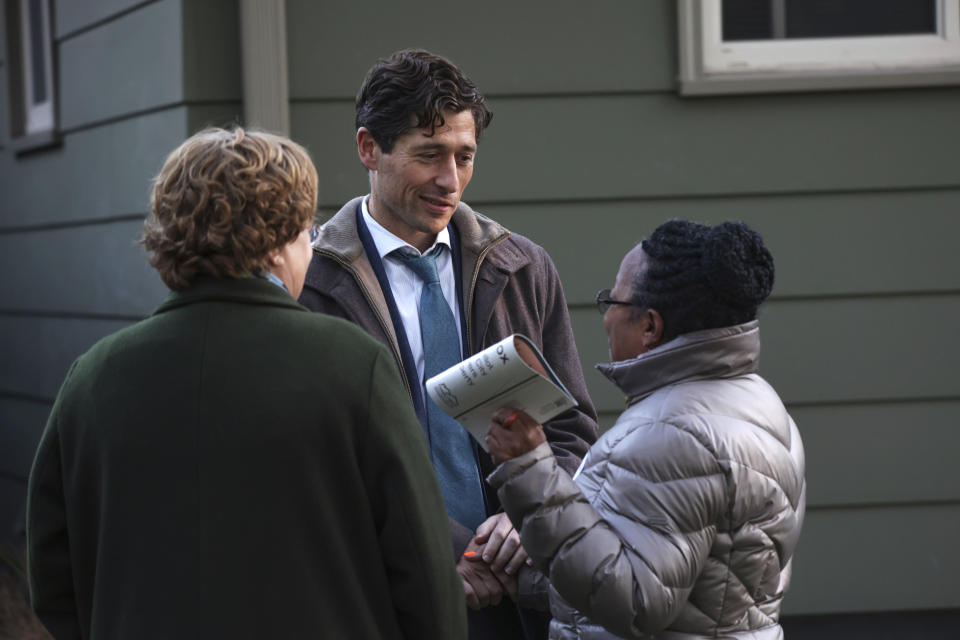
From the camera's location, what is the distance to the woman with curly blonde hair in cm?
157

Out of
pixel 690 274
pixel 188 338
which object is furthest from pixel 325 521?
pixel 690 274

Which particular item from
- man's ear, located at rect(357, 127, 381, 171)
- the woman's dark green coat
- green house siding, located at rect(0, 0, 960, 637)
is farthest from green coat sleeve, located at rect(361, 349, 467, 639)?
green house siding, located at rect(0, 0, 960, 637)

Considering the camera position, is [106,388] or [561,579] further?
[561,579]

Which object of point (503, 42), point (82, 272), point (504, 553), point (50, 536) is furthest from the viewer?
point (82, 272)

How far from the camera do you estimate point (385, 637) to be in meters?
1.69

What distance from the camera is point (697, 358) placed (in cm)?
189

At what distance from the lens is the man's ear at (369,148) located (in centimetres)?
247

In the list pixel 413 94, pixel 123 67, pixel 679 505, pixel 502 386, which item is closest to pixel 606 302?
pixel 502 386

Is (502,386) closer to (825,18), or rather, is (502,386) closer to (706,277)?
(706,277)

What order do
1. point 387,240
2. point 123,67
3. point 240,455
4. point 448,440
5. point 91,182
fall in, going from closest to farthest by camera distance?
point 240,455 → point 448,440 → point 387,240 → point 123,67 → point 91,182

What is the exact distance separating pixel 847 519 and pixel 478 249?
2.12m

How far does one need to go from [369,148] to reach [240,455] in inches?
43.9

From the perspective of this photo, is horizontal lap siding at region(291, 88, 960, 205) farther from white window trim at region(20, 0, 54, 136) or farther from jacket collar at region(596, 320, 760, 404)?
white window trim at region(20, 0, 54, 136)

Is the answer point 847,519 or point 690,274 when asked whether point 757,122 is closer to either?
point 847,519
